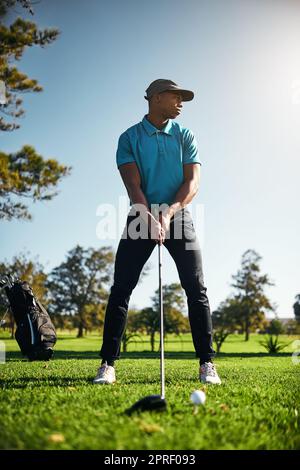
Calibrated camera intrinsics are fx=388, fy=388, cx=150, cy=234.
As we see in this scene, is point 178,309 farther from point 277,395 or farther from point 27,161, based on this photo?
point 277,395

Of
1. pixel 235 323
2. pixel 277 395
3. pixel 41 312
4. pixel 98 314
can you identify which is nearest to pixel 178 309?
pixel 235 323

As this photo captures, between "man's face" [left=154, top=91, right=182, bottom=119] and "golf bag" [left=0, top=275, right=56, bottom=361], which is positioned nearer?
"man's face" [left=154, top=91, right=182, bottom=119]

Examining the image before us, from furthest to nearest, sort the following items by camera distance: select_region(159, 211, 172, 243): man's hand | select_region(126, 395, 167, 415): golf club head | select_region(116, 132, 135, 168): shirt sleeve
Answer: select_region(116, 132, 135, 168): shirt sleeve < select_region(159, 211, 172, 243): man's hand < select_region(126, 395, 167, 415): golf club head

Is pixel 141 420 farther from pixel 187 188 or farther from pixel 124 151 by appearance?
pixel 124 151

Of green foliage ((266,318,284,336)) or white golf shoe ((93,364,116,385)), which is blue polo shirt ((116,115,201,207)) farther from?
green foliage ((266,318,284,336))

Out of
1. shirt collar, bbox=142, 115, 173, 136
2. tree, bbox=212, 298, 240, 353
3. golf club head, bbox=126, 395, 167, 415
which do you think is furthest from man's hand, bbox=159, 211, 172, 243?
tree, bbox=212, 298, 240, 353

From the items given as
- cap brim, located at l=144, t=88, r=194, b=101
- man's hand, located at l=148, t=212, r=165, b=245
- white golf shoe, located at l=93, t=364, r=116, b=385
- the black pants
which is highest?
cap brim, located at l=144, t=88, r=194, b=101

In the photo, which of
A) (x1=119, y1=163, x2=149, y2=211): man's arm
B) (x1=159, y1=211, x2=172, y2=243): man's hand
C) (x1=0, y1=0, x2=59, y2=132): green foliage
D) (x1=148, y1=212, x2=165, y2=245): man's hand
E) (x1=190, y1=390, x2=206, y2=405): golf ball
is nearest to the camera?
(x1=190, y1=390, x2=206, y2=405): golf ball

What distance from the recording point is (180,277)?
4039 millimetres

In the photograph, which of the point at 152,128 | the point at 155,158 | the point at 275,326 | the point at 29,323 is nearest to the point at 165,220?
the point at 155,158

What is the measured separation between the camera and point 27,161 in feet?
55.1

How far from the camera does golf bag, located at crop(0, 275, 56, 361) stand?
6.09 meters

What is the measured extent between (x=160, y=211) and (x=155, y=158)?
599mm
